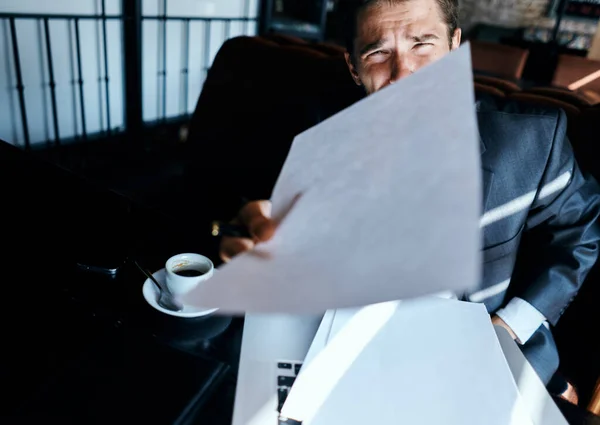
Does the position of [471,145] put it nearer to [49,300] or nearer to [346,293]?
[346,293]

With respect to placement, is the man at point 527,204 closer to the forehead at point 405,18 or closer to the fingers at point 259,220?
the forehead at point 405,18

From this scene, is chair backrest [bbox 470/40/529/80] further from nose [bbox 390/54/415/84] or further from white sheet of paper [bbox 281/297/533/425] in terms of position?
white sheet of paper [bbox 281/297/533/425]

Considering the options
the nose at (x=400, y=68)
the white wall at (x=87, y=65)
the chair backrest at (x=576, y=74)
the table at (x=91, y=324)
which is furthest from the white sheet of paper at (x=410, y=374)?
the chair backrest at (x=576, y=74)

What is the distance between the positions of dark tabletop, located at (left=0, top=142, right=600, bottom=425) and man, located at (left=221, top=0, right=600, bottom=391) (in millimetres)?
460

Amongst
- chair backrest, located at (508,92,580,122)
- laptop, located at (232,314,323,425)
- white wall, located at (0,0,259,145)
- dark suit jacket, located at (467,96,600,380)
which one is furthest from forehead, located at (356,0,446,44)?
white wall, located at (0,0,259,145)

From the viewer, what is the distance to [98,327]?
2.15 ft

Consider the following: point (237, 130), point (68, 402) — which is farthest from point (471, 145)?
point (237, 130)

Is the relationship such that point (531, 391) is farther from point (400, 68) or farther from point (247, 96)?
point (247, 96)

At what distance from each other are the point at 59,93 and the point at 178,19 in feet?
3.45

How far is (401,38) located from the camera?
94cm

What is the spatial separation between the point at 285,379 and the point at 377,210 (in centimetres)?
37

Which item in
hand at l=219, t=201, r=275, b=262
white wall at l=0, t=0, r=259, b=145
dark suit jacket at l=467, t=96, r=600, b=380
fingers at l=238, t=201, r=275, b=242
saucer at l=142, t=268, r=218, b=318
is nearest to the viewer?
fingers at l=238, t=201, r=275, b=242

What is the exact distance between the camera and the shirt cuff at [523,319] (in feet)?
3.36

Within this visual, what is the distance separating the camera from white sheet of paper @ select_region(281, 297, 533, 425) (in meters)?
0.56
